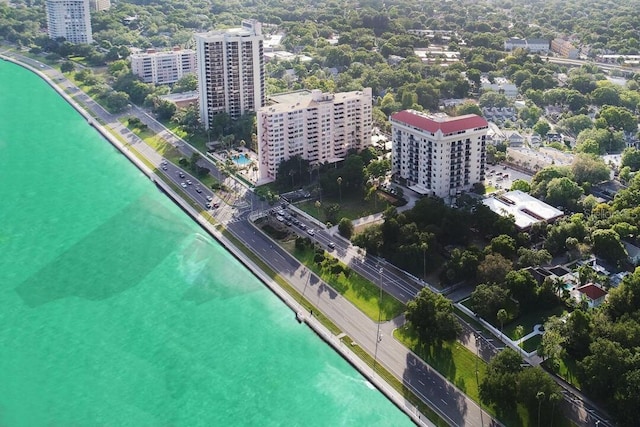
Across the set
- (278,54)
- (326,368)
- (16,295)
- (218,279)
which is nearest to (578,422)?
(326,368)

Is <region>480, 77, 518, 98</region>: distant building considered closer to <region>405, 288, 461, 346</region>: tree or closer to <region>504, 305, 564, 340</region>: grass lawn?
<region>504, 305, 564, 340</region>: grass lawn

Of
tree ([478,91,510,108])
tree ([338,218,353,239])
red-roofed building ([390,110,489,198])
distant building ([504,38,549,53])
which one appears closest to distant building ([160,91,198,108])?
red-roofed building ([390,110,489,198])

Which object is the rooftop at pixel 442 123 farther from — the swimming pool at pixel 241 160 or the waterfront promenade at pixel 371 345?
the swimming pool at pixel 241 160

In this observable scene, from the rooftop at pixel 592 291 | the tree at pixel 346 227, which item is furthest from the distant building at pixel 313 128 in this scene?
the rooftop at pixel 592 291

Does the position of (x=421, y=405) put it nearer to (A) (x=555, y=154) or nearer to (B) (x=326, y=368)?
(B) (x=326, y=368)

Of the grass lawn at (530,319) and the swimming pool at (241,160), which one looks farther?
the swimming pool at (241,160)

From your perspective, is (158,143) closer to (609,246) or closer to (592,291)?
(609,246)
